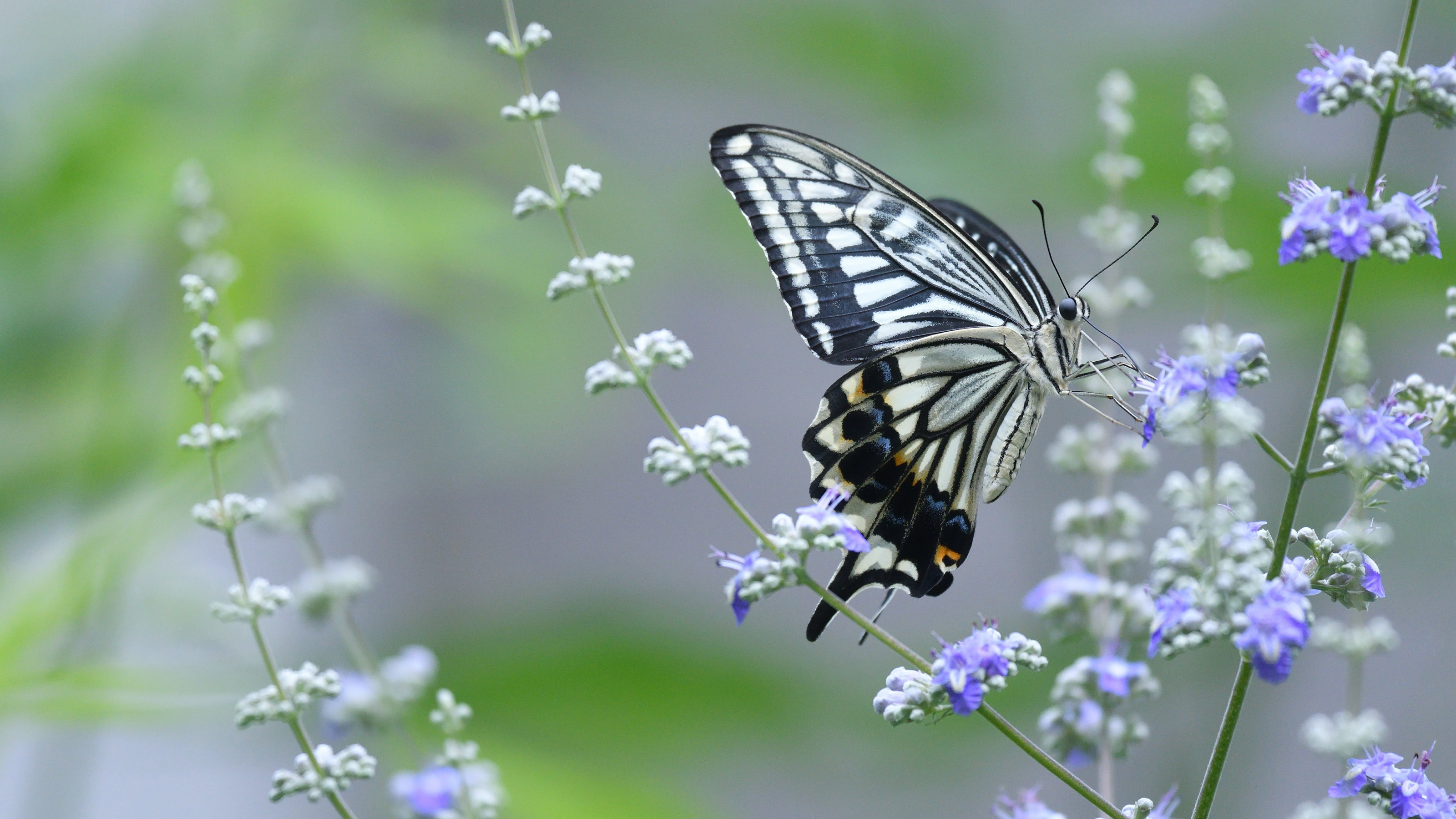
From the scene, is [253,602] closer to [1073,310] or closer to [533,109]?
[533,109]

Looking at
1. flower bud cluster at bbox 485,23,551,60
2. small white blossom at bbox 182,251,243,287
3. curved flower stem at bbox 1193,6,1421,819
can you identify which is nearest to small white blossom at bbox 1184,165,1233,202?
curved flower stem at bbox 1193,6,1421,819

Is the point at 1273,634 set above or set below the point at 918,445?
below

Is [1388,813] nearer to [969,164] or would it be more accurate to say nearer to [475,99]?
[969,164]

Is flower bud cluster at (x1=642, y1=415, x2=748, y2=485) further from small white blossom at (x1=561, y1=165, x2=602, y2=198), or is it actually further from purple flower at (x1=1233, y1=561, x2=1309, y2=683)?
purple flower at (x1=1233, y1=561, x2=1309, y2=683)

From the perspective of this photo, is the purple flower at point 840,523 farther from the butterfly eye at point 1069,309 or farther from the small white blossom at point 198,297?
the butterfly eye at point 1069,309

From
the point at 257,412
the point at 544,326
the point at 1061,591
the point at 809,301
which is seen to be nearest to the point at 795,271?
the point at 809,301

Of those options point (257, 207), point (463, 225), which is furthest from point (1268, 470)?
point (257, 207)

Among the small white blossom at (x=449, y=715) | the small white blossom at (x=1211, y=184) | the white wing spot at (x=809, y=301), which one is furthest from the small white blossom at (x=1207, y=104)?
the small white blossom at (x=449, y=715)
